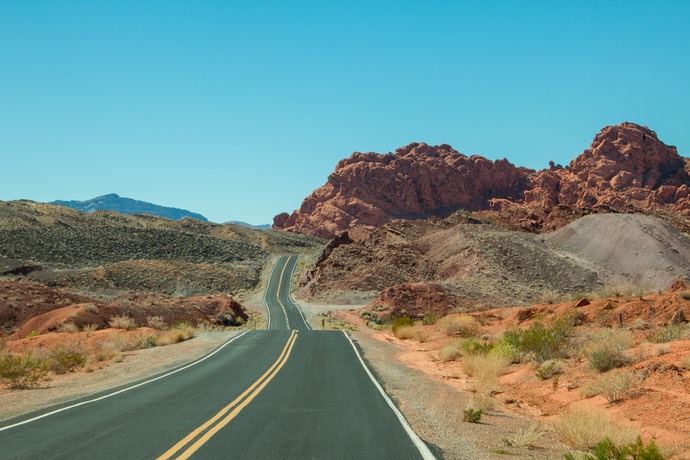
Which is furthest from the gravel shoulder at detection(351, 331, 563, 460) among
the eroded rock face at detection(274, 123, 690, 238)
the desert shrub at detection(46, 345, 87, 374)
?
the eroded rock face at detection(274, 123, 690, 238)

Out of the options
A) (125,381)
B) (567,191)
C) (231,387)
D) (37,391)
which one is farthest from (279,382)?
(567,191)

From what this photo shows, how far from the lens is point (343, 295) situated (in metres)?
72.6

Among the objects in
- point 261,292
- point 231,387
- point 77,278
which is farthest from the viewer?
point 261,292

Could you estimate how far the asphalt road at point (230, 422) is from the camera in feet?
27.6

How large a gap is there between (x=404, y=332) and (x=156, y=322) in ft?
62.0

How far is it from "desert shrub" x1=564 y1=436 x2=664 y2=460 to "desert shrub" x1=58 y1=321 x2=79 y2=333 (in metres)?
32.1

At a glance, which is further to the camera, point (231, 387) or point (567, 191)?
point (567, 191)

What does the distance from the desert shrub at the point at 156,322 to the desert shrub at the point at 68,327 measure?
7.79 m

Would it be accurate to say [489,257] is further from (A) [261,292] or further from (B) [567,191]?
(B) [567,191]

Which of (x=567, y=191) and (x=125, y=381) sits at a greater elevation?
(x=567, y=191)

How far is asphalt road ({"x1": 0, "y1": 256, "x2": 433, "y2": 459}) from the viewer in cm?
840

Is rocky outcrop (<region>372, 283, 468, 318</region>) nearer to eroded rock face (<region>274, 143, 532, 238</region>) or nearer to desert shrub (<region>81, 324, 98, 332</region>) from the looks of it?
desert shrub (<region>81, 324, 98, 332</region>)

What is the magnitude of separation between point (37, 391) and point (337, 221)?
14542 centimetres

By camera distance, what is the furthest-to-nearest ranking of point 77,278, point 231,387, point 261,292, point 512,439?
point 261,292 < point 77,278 < point 231,387 < point 512,439
